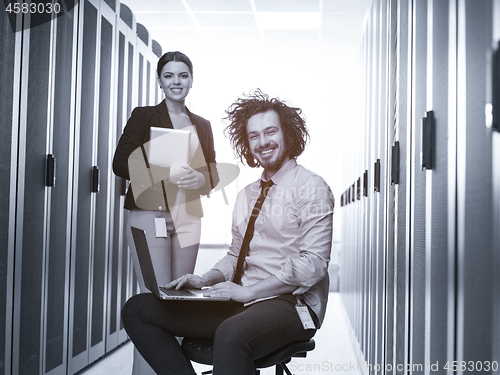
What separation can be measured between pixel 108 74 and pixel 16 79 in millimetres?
927

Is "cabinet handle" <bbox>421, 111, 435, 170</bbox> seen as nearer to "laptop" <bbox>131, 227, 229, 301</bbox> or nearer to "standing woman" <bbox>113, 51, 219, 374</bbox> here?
"laptop" <bbox>131, 227, 229, 301</bbox>

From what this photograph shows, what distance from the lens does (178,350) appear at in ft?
4.55

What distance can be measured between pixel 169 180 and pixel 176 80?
45cm

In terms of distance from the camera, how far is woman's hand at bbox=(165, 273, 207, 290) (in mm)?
1535

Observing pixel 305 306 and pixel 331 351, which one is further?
pixel 331 351

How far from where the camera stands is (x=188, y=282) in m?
1.56

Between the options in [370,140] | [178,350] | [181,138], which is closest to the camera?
[178,350]

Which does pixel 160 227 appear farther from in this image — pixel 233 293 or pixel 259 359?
pixel 259 359

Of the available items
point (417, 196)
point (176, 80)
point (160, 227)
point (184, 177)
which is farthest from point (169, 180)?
point (417, 196)

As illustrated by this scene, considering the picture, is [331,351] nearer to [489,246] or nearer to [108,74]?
[108,74]

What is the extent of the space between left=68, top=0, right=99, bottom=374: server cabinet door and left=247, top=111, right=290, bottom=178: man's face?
1066 millimetres

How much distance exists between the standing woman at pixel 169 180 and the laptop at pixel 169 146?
32mm

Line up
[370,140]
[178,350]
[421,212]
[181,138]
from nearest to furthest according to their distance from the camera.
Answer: [421,212] → [178,350] → [181,138] → [370,140]

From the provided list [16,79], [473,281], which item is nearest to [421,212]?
[473,281]
